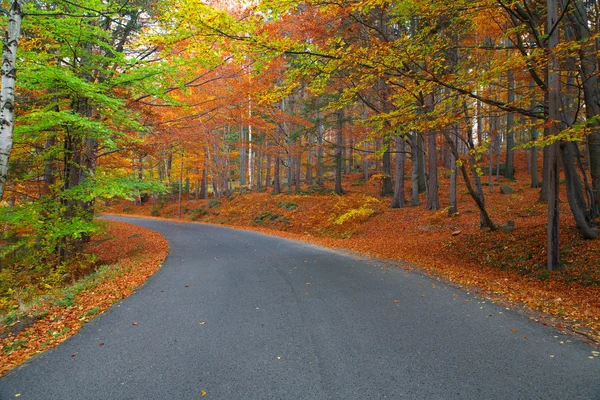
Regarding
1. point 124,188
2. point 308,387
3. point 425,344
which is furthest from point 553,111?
point 124,188

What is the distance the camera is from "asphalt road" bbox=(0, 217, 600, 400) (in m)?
2.80

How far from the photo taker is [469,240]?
388 inches

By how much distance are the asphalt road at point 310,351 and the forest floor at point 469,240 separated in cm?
102

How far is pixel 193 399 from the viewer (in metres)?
2.67

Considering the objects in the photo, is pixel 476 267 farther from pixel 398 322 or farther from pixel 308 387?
pixel 308 387

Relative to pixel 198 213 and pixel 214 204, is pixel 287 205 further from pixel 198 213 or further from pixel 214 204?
pixel 198 213

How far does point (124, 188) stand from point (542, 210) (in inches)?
603

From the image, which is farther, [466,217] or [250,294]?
[466,217]

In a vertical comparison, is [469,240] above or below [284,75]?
below

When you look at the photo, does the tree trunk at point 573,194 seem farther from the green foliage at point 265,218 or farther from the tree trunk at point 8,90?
the green foliage at point 265,218

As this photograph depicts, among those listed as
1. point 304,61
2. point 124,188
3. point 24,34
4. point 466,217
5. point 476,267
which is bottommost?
point 476,267

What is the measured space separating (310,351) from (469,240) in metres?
8.45

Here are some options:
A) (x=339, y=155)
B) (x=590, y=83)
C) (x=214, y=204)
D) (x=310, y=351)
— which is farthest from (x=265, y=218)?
(x=310, y=351)

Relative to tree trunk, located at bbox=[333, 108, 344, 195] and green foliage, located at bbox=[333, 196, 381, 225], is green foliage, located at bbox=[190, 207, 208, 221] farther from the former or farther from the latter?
green foliage, located at bbox=[333, 196, 381, 225]
